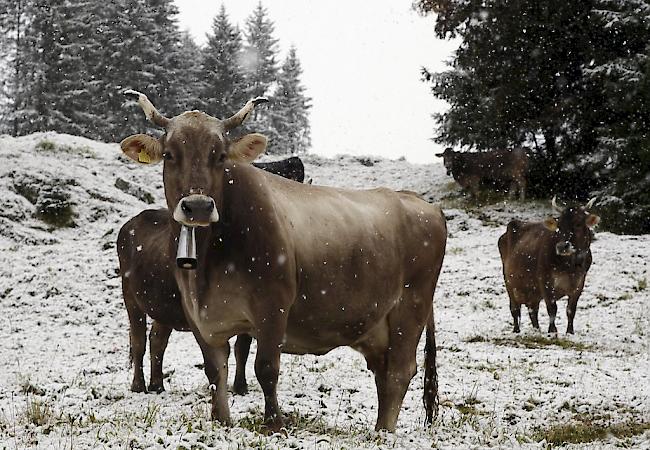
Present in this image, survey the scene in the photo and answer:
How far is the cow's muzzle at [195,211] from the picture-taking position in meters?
4.91

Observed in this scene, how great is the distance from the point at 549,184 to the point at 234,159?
23657 millimetres

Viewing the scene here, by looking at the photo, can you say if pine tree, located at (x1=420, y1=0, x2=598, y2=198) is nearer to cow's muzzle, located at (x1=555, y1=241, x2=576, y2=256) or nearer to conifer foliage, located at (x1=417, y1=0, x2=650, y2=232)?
conifer foliage, located at (x1=417, y1=0, x2=650, y2=232)

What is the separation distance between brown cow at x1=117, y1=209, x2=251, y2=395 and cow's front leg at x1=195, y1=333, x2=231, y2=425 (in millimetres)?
2036

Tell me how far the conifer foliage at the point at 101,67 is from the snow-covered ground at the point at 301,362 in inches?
743

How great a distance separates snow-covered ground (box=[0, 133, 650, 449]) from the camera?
577cm

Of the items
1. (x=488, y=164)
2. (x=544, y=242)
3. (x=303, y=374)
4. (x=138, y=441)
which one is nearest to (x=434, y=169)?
(x=488, y=164)

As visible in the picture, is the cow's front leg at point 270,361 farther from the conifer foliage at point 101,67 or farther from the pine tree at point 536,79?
the conifer foliage at point 101,67

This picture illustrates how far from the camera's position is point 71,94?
41719mm

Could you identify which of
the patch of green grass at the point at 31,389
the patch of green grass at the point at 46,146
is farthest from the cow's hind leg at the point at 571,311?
the patch of green grass at the point at 46,146

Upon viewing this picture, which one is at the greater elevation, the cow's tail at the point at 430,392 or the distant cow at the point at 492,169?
the distant cow at the point at 492,169

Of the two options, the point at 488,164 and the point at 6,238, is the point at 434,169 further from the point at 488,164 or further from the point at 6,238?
the point at 6,238

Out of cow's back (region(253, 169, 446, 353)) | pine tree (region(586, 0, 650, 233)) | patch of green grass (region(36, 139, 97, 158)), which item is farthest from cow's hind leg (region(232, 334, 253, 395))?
patch of green grass (region(36, 139, 97, 158))

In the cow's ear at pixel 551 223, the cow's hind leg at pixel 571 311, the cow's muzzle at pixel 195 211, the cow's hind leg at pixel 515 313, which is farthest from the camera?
the cow's ear at pixel 551 223

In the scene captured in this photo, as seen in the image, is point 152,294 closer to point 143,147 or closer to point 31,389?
point 31,389
